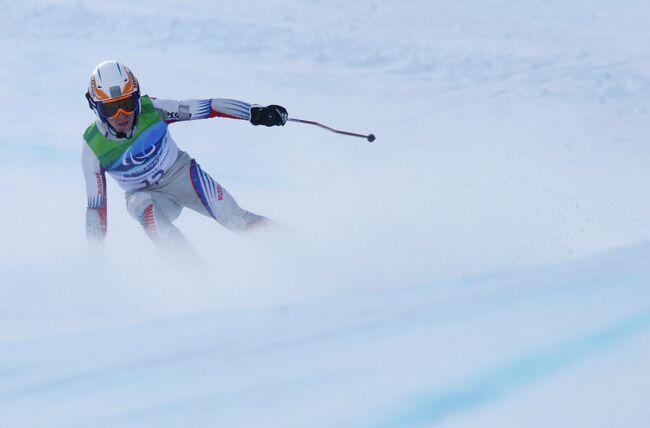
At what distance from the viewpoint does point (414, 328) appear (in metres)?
2.54

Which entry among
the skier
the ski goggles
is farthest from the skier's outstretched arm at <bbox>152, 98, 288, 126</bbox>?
the ski goggles

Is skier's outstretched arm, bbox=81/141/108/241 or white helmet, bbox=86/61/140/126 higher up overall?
white helmet, bbox=86/61/140/126

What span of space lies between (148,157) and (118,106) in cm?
36

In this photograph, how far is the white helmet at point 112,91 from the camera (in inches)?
181

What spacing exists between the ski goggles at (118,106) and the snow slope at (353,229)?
0.83 meters

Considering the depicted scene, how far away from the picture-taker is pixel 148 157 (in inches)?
193

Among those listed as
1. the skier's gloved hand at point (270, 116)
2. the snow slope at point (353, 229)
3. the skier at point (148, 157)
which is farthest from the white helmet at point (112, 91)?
the snow slope at point (353, 229)

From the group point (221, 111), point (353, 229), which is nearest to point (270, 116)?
point (221, 111)

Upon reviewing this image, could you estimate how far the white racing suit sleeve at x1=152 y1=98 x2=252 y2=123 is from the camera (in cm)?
487

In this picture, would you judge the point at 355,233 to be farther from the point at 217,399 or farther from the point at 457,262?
the point at 217,399

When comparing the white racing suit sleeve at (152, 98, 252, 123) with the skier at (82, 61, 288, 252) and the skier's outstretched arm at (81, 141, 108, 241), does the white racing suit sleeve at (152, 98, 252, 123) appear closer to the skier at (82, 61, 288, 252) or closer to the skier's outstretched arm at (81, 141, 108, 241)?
the skier at (82, 61, 288, 252)

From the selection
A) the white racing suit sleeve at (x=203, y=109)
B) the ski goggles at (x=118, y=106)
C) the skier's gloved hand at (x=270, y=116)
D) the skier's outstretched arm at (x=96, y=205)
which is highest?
the white racing suit sleeve at (x=203, y=109)

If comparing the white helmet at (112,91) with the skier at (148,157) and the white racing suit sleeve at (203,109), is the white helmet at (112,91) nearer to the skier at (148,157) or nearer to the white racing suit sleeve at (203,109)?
the skier at (148,157)

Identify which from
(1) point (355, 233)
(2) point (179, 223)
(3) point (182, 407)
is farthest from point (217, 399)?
(2) point (179, 223)
